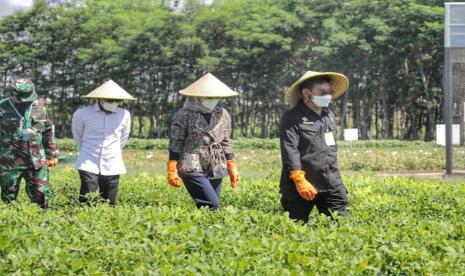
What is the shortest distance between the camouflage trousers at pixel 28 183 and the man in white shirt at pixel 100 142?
1.29ft

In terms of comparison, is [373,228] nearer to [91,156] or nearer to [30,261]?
[30,261]

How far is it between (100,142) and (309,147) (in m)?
2.29

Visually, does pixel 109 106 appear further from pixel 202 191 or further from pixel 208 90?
pixel 202 191

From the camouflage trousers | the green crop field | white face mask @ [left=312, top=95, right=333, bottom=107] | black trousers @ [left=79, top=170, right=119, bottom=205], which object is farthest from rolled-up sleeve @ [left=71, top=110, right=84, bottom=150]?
white face mask @ [left=312, top=95, right=333, bottom=107]

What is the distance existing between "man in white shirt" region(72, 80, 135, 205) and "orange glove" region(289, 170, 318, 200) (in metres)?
2.23

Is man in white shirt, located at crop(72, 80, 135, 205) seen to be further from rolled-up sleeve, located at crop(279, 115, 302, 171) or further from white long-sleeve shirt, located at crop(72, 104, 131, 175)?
rolled-up sleeve, located at crop(279, 115, 302, 171)

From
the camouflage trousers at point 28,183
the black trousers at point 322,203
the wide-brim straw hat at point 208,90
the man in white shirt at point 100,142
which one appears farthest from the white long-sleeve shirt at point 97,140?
the black trousers at point 322,203

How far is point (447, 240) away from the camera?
13.2ft

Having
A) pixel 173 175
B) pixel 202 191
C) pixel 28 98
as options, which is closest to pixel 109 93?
pixel 28 98

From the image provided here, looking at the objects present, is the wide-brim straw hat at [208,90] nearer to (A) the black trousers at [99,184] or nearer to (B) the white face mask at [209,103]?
(B) the white face mask at [209,103]

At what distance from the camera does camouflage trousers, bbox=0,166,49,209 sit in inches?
254

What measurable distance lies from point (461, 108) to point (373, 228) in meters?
10.7

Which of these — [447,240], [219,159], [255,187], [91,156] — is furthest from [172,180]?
[447,240]

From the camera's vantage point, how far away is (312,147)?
5453 millimetres
